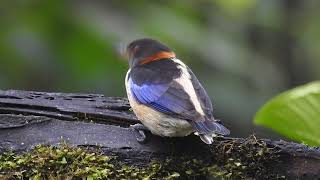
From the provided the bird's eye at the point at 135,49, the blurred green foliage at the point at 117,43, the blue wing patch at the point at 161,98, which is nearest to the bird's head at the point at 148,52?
the bird's eye at the point at 135,49

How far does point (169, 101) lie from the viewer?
3953mm

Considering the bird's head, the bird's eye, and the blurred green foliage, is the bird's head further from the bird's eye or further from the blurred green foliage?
the blurred green foliage

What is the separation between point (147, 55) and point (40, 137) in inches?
33.1

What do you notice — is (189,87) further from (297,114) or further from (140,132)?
(297,114)

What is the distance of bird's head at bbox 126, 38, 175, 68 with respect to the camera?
4.39 meters

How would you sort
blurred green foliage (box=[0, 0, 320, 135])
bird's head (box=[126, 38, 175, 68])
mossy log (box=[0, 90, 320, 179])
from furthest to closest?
1. blurred green foliage (box=[0, 0, 320, 135])
2. bird's head (box=[126, 38, 175, 68])
3. mossy log (box=[0, 90, 320, 179])

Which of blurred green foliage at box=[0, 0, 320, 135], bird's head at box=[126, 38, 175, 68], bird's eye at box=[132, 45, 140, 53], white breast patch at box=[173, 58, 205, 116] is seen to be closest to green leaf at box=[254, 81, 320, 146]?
white breast patch at box=[173, 58, 205, 116]

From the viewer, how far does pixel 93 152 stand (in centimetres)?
375

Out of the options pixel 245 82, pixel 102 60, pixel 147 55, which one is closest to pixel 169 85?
pixel 147 55

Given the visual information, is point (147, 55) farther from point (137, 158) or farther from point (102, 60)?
point (102, 60)

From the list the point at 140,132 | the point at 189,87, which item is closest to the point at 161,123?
the point at 140,132

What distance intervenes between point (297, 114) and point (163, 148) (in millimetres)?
688

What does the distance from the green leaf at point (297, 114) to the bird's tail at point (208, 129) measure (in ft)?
1.16

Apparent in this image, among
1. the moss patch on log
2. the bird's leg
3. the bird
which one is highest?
the bird
